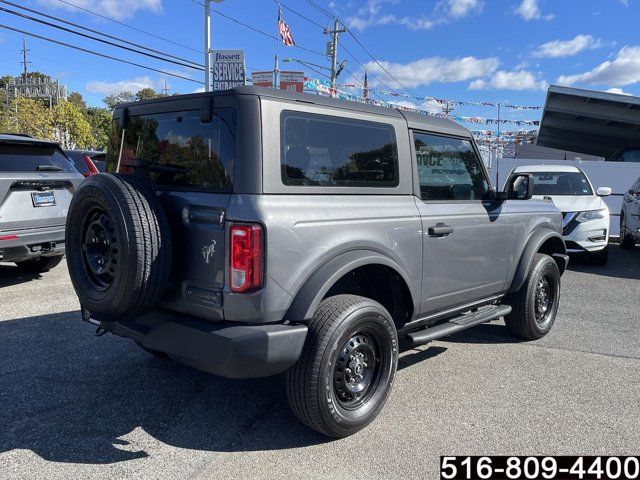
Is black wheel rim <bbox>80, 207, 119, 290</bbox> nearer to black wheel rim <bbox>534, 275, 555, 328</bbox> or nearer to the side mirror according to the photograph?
the side mirror

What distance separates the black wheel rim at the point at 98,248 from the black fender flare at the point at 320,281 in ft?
3.48

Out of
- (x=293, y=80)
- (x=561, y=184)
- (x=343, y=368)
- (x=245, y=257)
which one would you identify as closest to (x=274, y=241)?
(x=245, y=257)

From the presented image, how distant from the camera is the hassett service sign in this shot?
14.8 metres

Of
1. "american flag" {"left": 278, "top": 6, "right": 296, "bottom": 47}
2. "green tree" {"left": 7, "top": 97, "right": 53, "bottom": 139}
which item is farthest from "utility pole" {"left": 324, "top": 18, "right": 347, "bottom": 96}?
"green tree" {"left": 7, "top": 97, "right": 53, "bottom": 139}

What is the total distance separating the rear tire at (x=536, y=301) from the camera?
15.4 ft

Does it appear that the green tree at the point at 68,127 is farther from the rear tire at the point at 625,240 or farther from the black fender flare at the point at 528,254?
the black fender flare at the point at 528,254

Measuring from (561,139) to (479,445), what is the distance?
26097 millimetres

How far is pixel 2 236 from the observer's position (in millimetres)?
5703

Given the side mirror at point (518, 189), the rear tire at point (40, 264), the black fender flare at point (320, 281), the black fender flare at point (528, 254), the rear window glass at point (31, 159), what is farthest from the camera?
the rear tire at point (40, 264)

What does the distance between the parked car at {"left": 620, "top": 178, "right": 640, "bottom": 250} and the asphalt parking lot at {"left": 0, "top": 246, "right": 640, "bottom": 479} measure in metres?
5.48

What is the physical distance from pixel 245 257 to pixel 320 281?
463 millimetres

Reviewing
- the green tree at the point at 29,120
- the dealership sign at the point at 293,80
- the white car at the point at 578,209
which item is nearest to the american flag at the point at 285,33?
the dealership sign at the point at 293,80

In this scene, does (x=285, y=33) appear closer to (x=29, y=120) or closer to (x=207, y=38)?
(x=207, y=38)

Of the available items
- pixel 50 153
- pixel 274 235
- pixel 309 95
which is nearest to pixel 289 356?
pixel 274 235
